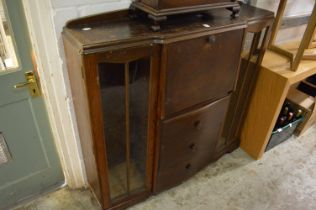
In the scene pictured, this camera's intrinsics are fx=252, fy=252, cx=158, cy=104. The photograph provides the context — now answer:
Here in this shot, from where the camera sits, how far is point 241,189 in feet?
5.40

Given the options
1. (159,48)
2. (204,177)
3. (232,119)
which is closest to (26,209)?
(204,177)

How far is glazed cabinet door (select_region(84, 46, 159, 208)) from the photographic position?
959 millimetres

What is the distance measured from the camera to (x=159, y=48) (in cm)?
99

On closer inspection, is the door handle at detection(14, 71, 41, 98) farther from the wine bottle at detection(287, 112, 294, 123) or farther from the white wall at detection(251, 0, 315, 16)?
the wine bottle at detection(287, 112, 294, 123)

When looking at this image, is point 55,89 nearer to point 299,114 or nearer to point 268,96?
point 268,96

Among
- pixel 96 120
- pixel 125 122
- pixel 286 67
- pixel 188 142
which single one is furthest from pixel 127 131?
pixel 286 67

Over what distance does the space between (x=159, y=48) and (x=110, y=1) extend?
1.12 ft

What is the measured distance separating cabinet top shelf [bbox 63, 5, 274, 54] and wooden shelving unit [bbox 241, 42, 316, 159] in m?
0.46

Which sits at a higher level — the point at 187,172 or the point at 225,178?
the point at 187,172

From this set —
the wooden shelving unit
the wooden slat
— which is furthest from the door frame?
the wooden shelving unit

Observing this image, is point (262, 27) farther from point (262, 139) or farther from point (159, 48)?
point (262, 139)

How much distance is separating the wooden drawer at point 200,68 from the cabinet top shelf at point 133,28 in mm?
37

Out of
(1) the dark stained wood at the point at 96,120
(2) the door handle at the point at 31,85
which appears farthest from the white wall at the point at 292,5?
(2) the door handle at the point at 31,85

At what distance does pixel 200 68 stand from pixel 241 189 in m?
0.95
